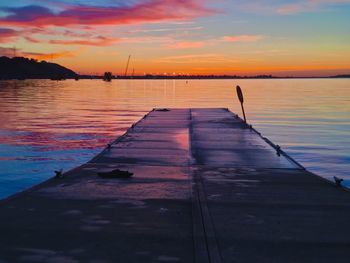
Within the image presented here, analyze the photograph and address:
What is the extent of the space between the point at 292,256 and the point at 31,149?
20.7 meters

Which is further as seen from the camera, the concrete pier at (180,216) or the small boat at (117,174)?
the small boat at (117,174)

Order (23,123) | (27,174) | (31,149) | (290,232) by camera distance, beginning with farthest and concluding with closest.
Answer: (23,123) < (31,149) < (27,174) < (290,232)

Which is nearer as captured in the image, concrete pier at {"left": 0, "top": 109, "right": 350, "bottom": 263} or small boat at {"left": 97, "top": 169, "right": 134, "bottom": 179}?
concrete pier at {"left": 0, "top": 109, "right": 350, "bottom": 263}

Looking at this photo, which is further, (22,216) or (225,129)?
(225,129)

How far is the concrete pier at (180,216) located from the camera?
624cm

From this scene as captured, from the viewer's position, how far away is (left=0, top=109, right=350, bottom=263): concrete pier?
624 cm

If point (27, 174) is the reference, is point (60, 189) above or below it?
above

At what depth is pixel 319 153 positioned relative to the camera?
25.7 meters

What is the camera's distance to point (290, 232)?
721cm

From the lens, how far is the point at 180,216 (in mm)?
8086

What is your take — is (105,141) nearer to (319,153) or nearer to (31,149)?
(31,149)

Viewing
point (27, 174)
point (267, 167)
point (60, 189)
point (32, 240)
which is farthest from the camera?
point (27, 174)

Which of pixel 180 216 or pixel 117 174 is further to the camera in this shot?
pixel 117 174

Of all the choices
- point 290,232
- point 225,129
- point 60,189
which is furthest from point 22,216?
point 225,129
